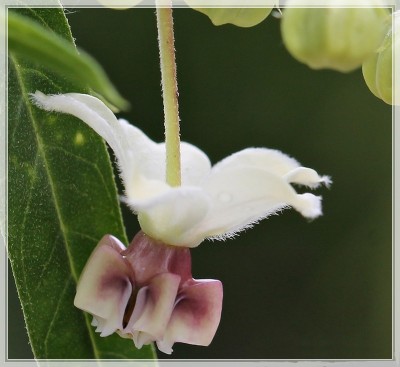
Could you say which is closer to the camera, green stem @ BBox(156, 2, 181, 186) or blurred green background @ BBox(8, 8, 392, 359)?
green stem @ BBox(156, 2, 181, 186)

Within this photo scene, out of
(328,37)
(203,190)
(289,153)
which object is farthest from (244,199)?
(289,153)

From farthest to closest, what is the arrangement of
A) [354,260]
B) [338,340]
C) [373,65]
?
[354,260] < [338,340] < [373,65]

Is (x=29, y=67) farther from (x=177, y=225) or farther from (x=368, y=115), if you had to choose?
(x=368, y=115)

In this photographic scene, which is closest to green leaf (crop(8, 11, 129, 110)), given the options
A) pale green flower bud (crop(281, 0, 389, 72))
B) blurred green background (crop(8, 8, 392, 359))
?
pale green flower bud (crop(281, 0, 389, 72))

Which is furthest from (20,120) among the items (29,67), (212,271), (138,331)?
(212,271)

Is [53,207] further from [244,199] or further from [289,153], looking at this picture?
[289,153]

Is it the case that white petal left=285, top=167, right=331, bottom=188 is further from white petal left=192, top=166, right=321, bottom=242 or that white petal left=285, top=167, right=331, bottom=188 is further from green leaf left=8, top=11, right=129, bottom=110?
green leaf left=8, top=11, right=129, bottom=110

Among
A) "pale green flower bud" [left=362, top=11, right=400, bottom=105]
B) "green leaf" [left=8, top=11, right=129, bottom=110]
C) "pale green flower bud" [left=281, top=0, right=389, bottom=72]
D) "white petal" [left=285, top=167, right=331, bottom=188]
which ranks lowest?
"green leaf" [left=8, top=11, right=129, bottom=110]
